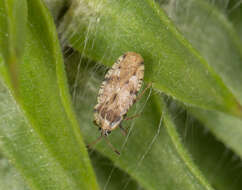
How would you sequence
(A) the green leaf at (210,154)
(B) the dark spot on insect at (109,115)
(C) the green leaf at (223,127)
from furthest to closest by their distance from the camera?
(B) the dark spot on insect at (109,115), (A) the green leaf at (210,154), (C) the green leaf at (223,127)

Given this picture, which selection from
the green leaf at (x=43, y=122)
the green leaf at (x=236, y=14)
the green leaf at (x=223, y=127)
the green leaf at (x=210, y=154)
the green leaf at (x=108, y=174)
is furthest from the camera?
the green leaf at (x=236, y=14)

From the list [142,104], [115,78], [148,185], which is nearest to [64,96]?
[142,104]

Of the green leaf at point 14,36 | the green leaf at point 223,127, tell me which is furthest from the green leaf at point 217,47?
the green leaf at point 14,36

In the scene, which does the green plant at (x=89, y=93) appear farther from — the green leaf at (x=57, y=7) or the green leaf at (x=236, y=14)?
the green leaf at (x=236, y=14)

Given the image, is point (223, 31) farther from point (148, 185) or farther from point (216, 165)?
point (148, 185)

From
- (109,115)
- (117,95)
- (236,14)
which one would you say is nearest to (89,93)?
(117,95)

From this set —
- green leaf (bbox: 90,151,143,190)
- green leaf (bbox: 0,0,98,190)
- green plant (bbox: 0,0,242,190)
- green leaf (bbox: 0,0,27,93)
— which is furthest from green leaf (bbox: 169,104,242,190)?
green leaf (bbox: 0,0,27,93)

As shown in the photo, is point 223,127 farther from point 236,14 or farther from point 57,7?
point 57,7
